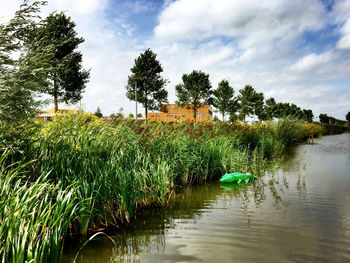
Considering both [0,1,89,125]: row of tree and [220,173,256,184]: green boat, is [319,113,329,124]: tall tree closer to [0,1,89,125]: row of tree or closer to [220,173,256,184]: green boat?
[220,173,256,184]: green boat

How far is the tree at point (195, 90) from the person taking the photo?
4259 cm

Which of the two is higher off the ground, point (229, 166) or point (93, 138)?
point (93, 138)

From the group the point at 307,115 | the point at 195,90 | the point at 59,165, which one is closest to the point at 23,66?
the point at 59,165

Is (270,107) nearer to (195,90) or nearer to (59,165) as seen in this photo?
(195,90)

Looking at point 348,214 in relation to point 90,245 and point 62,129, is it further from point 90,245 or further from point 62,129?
A: point 62,129

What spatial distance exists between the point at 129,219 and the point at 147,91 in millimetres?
33426

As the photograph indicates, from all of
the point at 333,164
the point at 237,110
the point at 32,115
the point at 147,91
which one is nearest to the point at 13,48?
the point at 32,115

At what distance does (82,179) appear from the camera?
3736 millimetres

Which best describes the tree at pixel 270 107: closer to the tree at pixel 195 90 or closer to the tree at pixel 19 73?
the tree at pixel 195 90

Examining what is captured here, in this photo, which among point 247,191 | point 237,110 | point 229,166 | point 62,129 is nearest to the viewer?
point 62,129

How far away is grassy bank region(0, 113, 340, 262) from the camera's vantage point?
2.41 metres

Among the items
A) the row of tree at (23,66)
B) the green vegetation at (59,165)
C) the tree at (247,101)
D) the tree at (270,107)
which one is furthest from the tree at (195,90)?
the row of tree at (23,66)

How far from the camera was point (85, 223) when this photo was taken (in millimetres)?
3393

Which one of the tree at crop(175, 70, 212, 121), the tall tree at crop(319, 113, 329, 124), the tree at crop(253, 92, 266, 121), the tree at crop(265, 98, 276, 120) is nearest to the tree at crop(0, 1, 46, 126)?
the tree at crop(175, 70, 212, 121)
